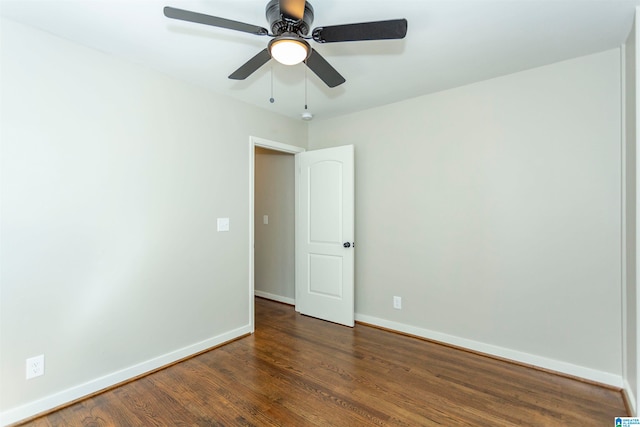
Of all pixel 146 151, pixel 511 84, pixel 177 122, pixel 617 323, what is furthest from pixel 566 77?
pixel 146 151

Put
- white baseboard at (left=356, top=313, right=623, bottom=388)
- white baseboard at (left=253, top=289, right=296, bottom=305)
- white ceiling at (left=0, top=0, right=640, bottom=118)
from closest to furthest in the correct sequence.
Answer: white ceiling at (left=0, top=0, right=640, bottom=118)
white baseboard at (left=356, top=313, right=623, bottom=388)
white baseboard at (left=253, top=289, right=296, bottom=305)

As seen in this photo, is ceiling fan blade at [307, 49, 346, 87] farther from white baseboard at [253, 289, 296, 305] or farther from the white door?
white baseboard at [253, 289, 296, 305]

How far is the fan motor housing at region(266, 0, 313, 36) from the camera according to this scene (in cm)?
163

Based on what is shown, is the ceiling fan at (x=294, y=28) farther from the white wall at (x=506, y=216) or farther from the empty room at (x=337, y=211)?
the white wall at (x=506, y=216)

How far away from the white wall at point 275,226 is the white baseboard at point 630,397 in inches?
A: 129

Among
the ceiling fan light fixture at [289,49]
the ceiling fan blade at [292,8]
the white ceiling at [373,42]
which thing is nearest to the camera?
the ceiling fan blade at [292,8]

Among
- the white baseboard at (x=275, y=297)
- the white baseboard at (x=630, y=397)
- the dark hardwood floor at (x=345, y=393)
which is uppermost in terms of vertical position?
the white baseboard at (x=275, y=297)

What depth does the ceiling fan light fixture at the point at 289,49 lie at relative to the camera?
5.19 ft

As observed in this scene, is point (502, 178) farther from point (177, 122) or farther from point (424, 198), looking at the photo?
point (177, 122)

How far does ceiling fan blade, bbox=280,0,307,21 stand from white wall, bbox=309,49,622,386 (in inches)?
80.2

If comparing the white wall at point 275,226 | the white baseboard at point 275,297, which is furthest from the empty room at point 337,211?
the white baseboard at point 275,297

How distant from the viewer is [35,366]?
6.64ft

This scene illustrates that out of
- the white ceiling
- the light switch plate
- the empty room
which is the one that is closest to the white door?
the empty room

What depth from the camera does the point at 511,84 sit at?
2707 millimetres
